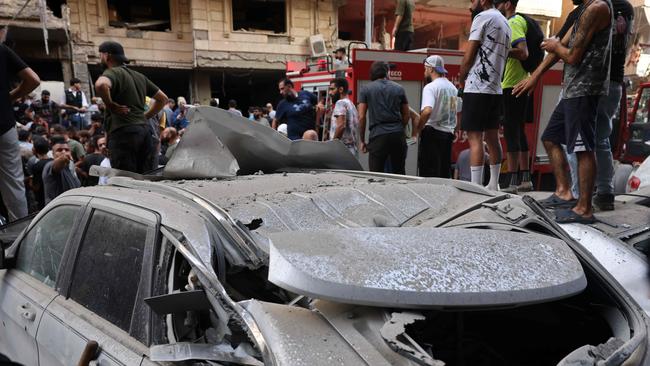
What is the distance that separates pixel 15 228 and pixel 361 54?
5227 mm

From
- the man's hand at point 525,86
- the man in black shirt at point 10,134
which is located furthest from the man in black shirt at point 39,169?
the man's hand at point 525,86

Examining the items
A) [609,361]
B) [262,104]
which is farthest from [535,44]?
[262,104]

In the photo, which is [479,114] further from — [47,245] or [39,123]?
[39,123]

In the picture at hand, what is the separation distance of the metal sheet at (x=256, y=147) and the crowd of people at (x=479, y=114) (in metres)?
0.11

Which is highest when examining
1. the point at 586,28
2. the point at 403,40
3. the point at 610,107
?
the point at 403,40

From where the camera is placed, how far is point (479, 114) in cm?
403

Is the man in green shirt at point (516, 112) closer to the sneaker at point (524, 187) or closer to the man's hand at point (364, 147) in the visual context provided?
the sneaker at point (524, 187)

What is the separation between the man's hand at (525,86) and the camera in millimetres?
3754

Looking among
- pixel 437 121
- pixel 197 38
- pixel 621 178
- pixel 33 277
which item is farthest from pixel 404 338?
pixel 197 38

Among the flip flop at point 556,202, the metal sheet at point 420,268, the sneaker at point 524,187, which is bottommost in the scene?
the sneaker at point 524,187

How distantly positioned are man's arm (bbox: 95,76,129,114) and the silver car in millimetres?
1894

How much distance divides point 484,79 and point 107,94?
332cm

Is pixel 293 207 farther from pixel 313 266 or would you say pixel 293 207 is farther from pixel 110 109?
pixel 110 109

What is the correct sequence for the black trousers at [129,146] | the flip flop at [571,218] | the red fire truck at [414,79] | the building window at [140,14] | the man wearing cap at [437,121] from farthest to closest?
the building window at [140,14], the red fire truck at [414,79], the man wearing cap at [437,121], the black trousers at [129,146], the flip flop at [571,218]
